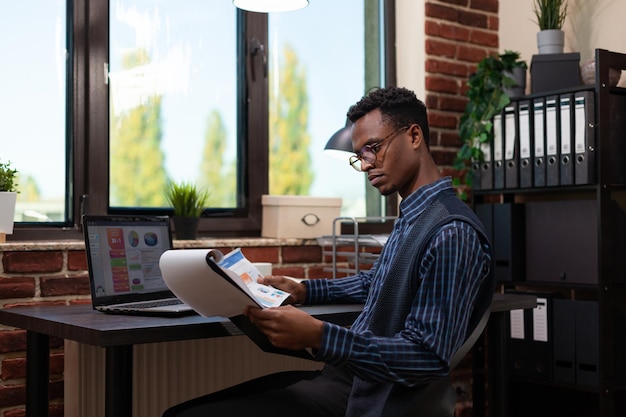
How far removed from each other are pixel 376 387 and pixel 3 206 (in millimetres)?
1452

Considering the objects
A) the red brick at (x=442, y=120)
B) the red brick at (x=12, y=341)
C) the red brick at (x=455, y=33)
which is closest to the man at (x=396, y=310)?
Result: the red brick at (x=12, y=341)

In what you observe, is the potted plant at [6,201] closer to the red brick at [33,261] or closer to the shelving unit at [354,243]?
the red brick at [33,261]

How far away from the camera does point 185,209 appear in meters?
3.02

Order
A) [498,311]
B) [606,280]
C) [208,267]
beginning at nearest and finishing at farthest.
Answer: [208,267] < [498,311] < [606,280]

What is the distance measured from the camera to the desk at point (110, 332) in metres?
1.80

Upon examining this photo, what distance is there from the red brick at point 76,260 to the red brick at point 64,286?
1.1 inches

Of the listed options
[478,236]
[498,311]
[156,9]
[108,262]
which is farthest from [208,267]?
[156,9]

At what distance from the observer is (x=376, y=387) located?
163 centimetres

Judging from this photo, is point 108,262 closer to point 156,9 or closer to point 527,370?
point 156,9

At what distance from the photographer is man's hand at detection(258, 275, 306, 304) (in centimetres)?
217

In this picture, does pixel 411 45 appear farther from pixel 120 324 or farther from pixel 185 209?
pixel 120 324

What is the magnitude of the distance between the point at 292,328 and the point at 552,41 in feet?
7.56

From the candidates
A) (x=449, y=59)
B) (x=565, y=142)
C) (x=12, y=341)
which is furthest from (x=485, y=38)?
(x=12, y=341)

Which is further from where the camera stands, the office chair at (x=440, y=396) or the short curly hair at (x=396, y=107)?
the short curly hair at (x=396, y=107)
